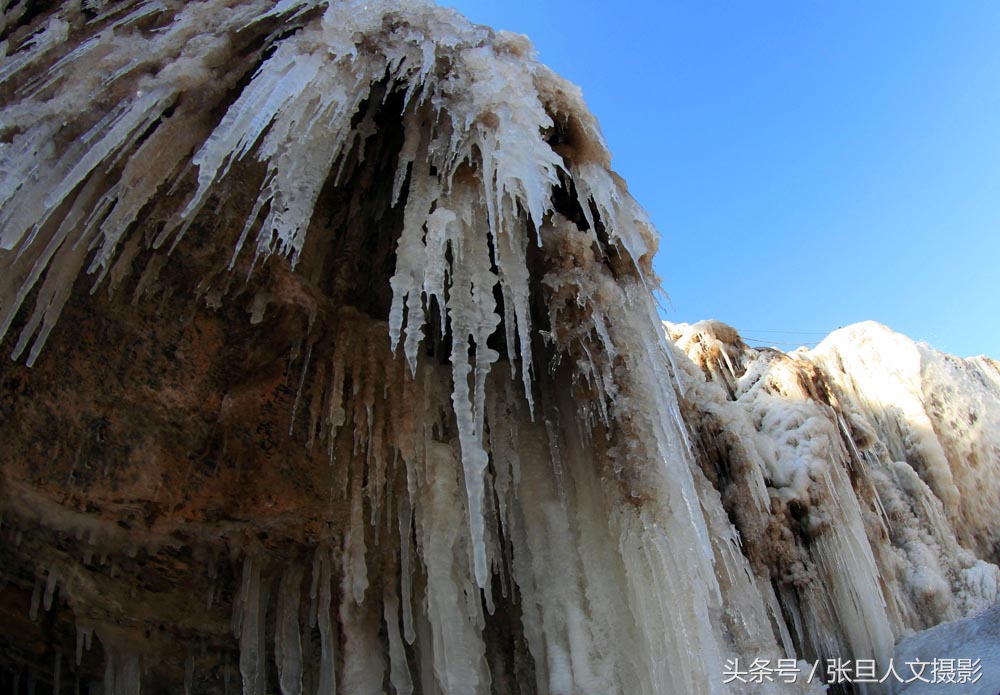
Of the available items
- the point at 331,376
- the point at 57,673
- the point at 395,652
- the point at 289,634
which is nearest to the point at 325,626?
the point at 289,634

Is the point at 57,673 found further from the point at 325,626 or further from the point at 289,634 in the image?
the point at 325,626

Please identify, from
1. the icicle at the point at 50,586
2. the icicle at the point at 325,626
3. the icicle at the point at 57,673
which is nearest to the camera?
the icicle at the point at 50,586

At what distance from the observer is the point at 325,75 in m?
3.04

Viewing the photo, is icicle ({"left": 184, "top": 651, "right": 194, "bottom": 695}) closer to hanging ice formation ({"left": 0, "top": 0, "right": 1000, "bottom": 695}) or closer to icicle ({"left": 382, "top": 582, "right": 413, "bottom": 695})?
hanging ice formation ({"left": 0, "top": 0, "right": 1000, "bottom": 695})

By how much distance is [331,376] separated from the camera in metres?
3.93

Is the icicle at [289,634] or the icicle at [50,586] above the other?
the icicle at [50,586]

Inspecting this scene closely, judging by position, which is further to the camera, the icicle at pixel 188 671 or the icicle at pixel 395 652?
the icicle at pixel 188 671

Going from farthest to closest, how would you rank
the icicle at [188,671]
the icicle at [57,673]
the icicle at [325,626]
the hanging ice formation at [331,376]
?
the icicle at [188,671]
the icicle at [57,673]
the icicle at [325,626]
the hanging ice formation at [331,376]

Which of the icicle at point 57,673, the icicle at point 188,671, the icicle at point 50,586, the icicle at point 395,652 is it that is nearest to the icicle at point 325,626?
the icicle at point 395,652

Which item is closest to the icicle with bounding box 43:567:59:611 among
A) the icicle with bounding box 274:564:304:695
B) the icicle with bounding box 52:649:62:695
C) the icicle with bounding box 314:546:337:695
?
the icicle with bounding box 52:649:62:695

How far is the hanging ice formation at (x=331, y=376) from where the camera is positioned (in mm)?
2973

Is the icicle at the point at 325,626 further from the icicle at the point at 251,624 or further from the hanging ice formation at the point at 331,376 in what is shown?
the icicle at the point at 251,624

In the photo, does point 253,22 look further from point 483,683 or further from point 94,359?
point 483,683

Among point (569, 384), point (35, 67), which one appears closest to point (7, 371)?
point (35, 67)
